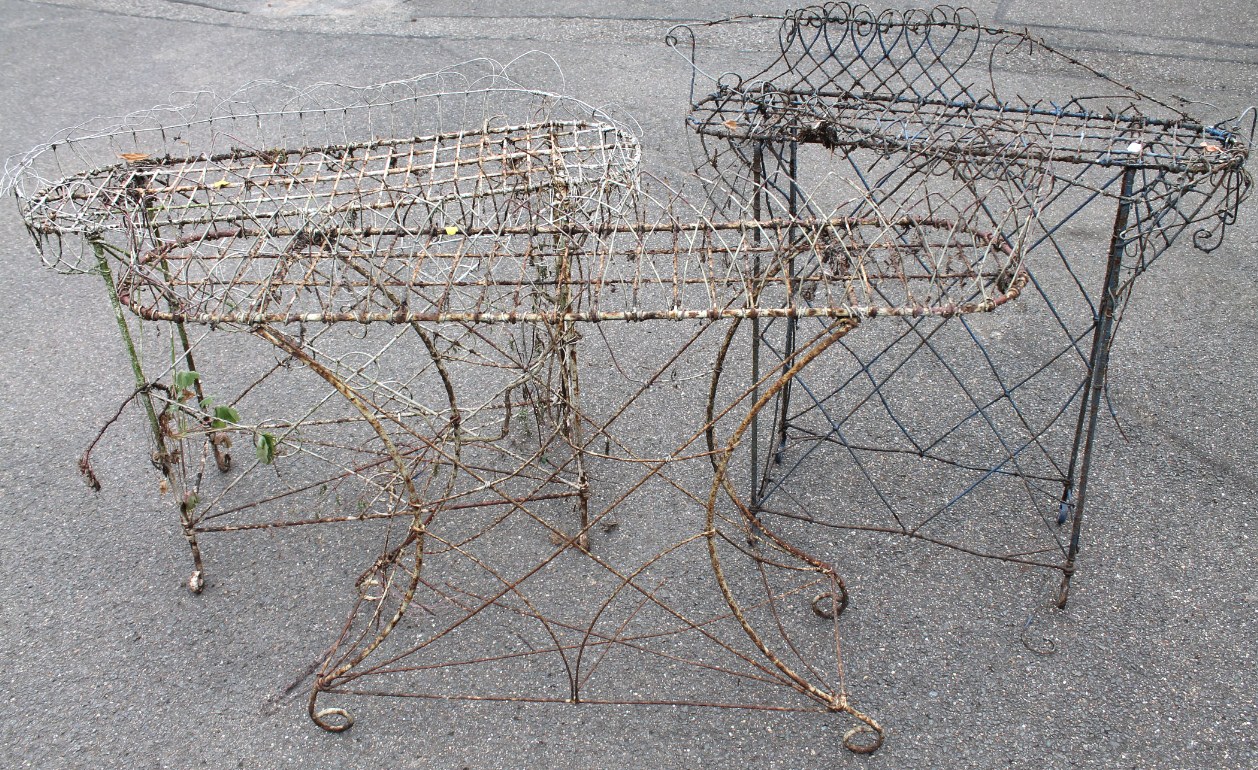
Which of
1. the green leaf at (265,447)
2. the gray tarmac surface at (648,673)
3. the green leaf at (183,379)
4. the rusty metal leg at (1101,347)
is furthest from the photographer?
the green leaf at (265,447)

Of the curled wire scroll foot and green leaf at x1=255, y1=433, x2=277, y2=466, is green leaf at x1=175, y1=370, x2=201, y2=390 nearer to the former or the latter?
green leaf at x1=255, y1=433, x2=277, y2=466

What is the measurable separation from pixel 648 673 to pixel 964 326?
167 centimetres

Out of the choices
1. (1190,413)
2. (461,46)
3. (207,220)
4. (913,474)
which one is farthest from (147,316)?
(461,46)

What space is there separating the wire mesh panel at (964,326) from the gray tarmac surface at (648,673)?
0.64 ft

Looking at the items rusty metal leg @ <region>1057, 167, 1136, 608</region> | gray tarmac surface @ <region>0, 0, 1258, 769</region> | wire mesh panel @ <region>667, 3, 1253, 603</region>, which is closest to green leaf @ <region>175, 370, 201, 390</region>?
gray tarmac surface @ <region>0, 0, 1258, 769</region>

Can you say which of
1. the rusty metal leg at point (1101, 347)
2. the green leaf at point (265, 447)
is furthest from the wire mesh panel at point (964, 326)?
the green leaf at point (265, 447)

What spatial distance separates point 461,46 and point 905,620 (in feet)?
16.1

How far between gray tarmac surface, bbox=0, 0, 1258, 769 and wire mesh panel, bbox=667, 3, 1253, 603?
7.7 inches

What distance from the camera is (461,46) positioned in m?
6.51

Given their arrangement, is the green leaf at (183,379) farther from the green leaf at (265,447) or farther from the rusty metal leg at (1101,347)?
the rusty metal leg at (1101,347)

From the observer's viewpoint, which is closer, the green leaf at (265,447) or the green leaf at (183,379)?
the green leaf at (183,379)

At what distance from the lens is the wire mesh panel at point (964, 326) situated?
2.61 meters

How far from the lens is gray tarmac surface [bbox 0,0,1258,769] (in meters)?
2.63

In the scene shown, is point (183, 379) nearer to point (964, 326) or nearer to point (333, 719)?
point (333, 719)
